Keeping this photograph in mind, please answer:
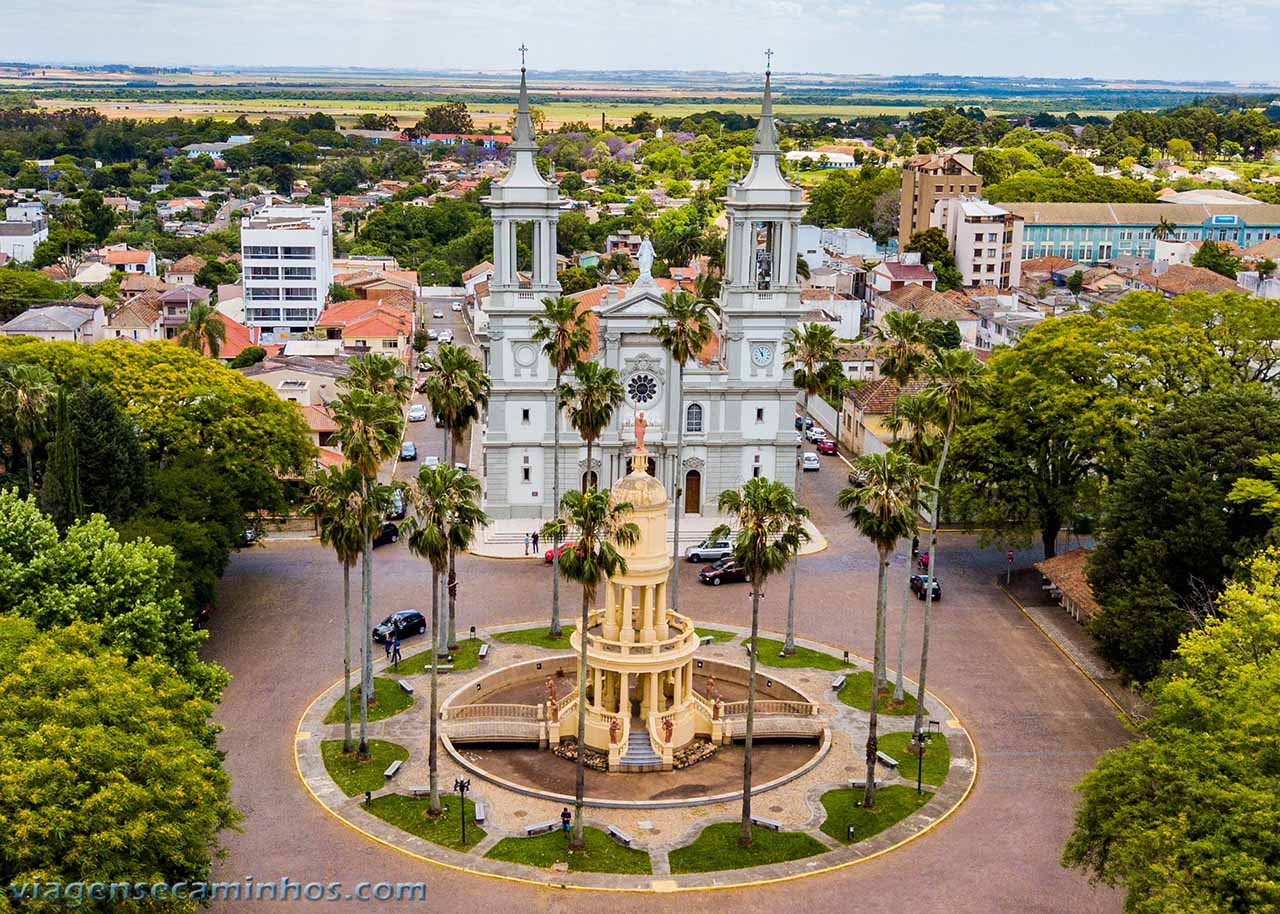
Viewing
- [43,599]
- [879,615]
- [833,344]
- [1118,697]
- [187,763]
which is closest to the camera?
[187,763]

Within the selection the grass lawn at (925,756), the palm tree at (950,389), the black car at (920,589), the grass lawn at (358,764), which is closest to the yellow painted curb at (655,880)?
the grass lawn at (358,764)

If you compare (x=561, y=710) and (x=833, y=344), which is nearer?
(x=561, y=710)

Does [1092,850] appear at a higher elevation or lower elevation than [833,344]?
lower

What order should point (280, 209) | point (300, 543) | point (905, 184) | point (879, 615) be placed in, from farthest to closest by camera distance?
point (905, 184)
point (280, 209)
point (300, 543)
point (879, 615)

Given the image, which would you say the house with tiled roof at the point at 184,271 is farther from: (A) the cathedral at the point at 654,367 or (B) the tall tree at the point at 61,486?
(B) the tall tree at the point at 61,486

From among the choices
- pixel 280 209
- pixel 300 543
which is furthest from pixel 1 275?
pixel 300 543

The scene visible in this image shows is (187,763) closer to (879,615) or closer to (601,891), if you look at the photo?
(601,891)

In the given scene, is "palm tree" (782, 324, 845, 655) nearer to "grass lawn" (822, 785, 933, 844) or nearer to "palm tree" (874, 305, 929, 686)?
"palm tree" (874, 305, 929, 686)
